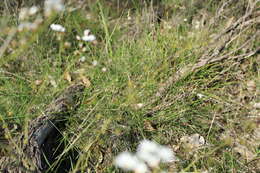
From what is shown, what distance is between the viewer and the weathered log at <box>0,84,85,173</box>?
3.54ft

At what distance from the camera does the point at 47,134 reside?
1302 mm

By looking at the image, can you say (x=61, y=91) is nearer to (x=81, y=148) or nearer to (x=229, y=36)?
(x=81, y=148)

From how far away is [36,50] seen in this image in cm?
180

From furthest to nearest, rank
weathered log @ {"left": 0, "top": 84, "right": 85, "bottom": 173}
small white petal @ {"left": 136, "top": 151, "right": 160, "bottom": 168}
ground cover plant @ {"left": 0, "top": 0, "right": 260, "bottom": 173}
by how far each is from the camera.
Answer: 1. ground cover plant @ {"left": 0, "top": 0, "right": 260, "bottom": 173}
2. weathered log @ {"left": 0, "top": 84, "right": 85, "bottom": 173}
3. small white petal @ {"left": 136, "top": 151, "right": 160, "bottom": 168}

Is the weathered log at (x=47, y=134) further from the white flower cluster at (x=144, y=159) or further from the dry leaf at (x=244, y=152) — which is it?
the dry leaf at (x=244, y=152)

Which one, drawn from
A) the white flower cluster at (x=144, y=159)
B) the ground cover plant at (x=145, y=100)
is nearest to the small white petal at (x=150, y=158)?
the white flower cluster at (x=144, y=159)

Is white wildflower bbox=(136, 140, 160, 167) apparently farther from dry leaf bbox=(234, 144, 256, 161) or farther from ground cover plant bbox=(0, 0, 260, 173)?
dry leaf bbox=(234, 144, 256, 161)

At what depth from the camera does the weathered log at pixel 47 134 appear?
3.54 ft

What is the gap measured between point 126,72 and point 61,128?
431 mm

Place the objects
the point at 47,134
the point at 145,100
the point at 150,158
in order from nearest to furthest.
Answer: the point at 150,158 → the point at 47,134 → the point at 145,100

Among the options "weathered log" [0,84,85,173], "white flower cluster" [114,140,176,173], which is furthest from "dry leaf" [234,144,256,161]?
"weathered log" [0,84,85,173]

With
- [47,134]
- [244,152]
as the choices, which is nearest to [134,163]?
[47,134]

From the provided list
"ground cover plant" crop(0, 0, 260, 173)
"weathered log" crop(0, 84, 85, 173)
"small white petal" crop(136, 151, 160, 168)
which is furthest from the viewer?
"ground cover plant" crop(0, 0, 260, 173)

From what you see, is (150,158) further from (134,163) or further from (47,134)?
(47,134)
